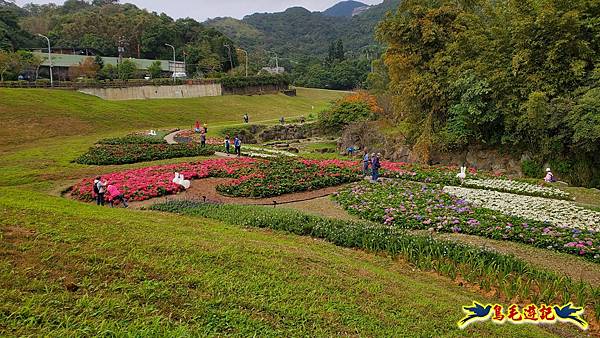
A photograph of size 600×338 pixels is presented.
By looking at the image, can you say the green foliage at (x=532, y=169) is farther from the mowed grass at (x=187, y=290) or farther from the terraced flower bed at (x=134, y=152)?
the terraced flower bed at (x=134, y=152)

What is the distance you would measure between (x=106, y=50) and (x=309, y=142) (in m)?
66.8

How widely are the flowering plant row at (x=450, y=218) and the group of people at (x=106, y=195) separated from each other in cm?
857

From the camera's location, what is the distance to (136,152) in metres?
27.9

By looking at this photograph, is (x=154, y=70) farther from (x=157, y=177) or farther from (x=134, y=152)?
(x=157, y=177)

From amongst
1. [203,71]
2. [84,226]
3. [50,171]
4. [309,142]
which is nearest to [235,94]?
[203,71]

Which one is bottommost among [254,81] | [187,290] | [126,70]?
[187,290]

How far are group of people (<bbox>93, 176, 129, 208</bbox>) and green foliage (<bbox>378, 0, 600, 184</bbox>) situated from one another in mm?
19783

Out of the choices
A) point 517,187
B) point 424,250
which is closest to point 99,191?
point 424,250

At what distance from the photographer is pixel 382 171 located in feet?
74.5

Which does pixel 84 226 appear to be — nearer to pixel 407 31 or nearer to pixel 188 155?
pixel 188 155

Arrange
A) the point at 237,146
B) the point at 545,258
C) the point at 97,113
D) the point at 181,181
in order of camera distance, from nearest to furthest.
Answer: the point at 545,258 → the point at 181,181 → the point at 237,146 → the point at 97,113

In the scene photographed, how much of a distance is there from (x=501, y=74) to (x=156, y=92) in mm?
52865

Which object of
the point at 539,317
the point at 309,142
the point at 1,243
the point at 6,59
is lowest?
the point at 309,142

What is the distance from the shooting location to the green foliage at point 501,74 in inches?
893
